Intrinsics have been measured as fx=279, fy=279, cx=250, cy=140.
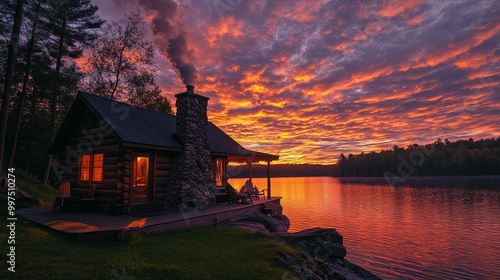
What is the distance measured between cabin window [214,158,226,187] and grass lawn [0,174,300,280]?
8354 millimetres

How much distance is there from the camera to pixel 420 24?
17875 millimetres

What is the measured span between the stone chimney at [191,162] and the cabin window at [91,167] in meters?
3.38

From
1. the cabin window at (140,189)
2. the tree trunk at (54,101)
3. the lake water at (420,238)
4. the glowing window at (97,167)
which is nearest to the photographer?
the lake water at (420,238)

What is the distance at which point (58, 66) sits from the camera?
23406 millimetres

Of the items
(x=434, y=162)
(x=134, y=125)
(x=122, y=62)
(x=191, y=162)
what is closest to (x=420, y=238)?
(x=191, y=162)

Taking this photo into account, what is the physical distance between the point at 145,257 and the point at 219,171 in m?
11.4

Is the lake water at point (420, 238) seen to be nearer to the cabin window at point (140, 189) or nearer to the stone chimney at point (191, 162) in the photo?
the stone chimney at point (191, 162)

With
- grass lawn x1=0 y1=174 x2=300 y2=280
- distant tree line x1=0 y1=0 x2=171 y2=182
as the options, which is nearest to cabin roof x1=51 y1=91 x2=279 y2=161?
grass lawn x1=0 y1=174 x2=300 y2=280

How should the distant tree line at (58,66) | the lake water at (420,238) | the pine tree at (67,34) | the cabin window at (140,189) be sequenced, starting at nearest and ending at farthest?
the lake water at (420,238)
the cabin window at (140,189)
the distant tree line at (58,66)
the pine tree at (67,34)

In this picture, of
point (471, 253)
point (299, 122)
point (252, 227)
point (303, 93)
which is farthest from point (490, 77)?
point (299, 122)

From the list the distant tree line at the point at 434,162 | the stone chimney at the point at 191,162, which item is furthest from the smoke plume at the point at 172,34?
the distant tree line at the point at 434,162

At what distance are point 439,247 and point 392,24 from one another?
13.2 meters

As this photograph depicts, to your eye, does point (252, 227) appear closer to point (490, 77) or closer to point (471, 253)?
point (471, 253)

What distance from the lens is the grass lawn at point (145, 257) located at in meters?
5.88
